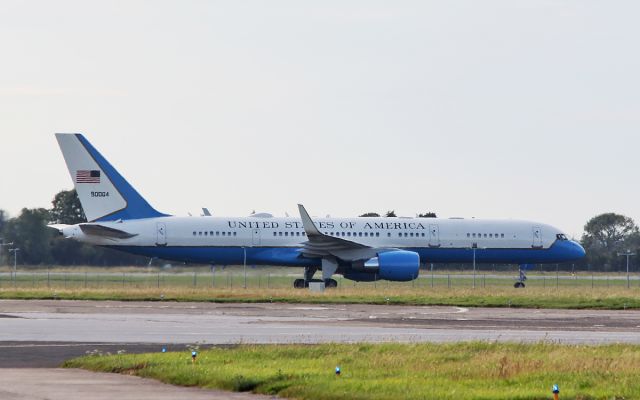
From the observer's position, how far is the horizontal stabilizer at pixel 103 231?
5919 cm

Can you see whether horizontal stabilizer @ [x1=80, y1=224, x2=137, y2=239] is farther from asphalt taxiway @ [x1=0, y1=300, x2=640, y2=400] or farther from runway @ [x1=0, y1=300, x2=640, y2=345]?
runway @ [x1=0, y1=300, x2=640, y2=345]

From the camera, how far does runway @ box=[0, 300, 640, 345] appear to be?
2991 cm

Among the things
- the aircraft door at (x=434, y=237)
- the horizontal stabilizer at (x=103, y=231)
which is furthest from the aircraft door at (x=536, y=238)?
the horizontal stabilizer at (x=103, y=231)

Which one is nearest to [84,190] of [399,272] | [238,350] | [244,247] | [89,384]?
[244,247]

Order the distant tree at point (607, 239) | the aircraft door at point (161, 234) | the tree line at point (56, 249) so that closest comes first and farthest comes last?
the aircraft door at point (161, 234) → the tree line at point (56, 249) → the distant tree at point (607, 239)

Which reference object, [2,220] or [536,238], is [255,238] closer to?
[536,238]

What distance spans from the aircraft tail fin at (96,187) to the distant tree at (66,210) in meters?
50.5

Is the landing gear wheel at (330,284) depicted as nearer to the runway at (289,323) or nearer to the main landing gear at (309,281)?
the main landing gear at (309,281)

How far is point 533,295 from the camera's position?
5278 centimetres

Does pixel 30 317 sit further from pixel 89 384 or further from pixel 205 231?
pixel 205 231

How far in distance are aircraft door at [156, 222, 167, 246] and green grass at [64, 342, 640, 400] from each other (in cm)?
3472

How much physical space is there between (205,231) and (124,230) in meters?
3.91

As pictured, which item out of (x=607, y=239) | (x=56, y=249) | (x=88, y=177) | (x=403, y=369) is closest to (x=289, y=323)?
(x=403, y=369)

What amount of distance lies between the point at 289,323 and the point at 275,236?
26713 millimetres
